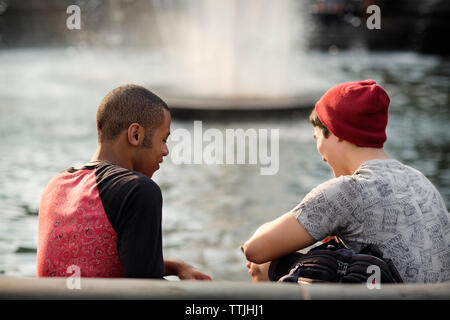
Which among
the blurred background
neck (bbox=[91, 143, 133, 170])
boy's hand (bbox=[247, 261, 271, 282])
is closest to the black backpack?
boy's hand (bbox=[247, 261, 271, 282])

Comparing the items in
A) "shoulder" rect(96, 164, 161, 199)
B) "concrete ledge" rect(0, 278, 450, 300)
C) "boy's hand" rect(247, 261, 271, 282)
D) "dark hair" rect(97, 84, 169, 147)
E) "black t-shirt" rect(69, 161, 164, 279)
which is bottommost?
"boy's hand" rect(247, 261, 271, 282)

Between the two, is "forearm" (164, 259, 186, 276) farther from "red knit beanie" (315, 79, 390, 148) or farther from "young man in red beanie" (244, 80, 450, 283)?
"red knit beanie" (315, 79, 390, 148)

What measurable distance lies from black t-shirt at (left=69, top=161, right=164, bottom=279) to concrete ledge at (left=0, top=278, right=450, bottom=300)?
0.23m

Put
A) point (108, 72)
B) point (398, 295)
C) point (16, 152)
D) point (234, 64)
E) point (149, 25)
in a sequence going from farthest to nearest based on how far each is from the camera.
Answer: point (149, 25) < point (108, 72) < point (234, 64) < point (16, 152) < point (398, 295)

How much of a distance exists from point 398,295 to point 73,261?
43.8 inches

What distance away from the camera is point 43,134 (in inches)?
395

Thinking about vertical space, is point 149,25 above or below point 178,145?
above

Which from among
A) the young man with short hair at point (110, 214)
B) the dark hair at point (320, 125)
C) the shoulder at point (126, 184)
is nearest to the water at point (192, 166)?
the dark hair at point (320, 125)

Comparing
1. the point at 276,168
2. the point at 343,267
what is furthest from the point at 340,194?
the point at 276,168

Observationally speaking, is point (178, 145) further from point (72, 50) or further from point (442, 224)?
point (72, 50)

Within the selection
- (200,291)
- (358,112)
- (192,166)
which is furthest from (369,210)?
(192,166)

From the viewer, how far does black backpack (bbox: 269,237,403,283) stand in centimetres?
213

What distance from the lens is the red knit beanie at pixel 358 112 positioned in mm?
2367

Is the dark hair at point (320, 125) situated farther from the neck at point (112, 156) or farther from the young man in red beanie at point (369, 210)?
the neck at point (112, 156)
